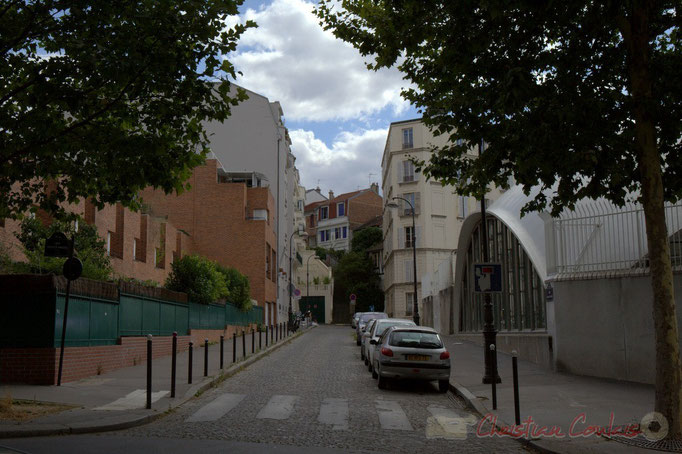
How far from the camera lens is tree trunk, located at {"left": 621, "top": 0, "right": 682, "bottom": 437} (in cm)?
796

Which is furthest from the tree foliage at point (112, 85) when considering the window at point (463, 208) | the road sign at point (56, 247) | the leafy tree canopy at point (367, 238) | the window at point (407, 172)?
the leafy tree canopy at point (367, 238)

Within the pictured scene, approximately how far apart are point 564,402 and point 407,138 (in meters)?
52.1

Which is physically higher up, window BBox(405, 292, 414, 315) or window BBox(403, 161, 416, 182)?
window BBox(403, 161, 416, 182)

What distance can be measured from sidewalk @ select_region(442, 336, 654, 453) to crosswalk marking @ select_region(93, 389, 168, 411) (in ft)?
18.1

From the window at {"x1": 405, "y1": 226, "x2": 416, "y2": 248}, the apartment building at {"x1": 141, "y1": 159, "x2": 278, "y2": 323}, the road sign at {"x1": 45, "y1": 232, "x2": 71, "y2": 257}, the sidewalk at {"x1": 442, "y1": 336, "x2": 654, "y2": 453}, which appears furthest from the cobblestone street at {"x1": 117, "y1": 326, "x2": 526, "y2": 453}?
the window at {"x1": 405, "y1": 226, "x2": 416, "y2": 248}

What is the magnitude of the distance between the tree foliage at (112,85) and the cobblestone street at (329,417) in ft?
13.1

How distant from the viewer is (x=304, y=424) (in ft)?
31.5

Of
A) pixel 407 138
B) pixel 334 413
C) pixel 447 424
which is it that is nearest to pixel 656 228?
pixel 447 424

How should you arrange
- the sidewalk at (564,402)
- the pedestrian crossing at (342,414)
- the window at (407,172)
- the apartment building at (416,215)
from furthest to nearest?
the window at (407,172) → the apartment building at (416,215) → the pedestrian crossing at (342,414) → the sidewalk at (564,402)

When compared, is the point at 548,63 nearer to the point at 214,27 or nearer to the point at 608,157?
the point at 608,157

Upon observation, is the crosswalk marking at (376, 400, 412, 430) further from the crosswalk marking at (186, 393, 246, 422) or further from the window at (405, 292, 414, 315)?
the window at (405, 292, 414, 315)

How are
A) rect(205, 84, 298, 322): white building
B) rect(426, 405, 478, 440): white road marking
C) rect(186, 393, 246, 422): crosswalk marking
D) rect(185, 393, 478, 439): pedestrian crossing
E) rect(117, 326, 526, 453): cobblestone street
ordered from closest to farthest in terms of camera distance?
rect(117, 326, 526, 453): cobblestone street < rect(426, 405, 478, 440): white road marking < rect(185, 393, 478, 439): pedestrian crossing < rect(186, 393, 246, 422): crosswalk marking < rect(205, 84, 298, 322): white building

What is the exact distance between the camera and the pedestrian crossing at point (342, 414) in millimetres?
9586

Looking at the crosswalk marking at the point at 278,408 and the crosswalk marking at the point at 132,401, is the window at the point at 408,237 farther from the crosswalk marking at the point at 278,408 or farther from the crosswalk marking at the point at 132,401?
the crosswalk marking at the point at 132,401
